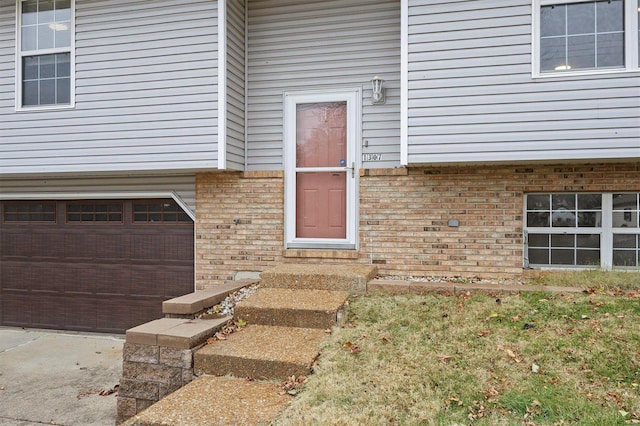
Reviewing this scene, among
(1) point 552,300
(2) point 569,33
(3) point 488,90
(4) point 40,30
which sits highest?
(4) point 40,30

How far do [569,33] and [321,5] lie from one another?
318cm

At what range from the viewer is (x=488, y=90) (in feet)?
17.9

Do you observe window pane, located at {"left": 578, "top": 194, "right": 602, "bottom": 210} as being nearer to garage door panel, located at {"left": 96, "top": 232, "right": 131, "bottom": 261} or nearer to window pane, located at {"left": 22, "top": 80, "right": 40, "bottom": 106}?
garage door panel, located at {"left": 96, "top": 232, "right": 131, "bottom": 261}

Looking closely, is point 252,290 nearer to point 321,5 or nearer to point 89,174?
point 89,174

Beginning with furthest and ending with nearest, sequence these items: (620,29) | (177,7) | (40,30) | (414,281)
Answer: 1. (40,30)
2. (177,7)
3. (414,281)
4. (620,29)

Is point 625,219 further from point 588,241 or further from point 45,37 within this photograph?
point 45,37

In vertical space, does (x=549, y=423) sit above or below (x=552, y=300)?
below

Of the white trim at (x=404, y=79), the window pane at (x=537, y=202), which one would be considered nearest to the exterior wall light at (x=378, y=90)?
the white trim at (x=404, y=79)

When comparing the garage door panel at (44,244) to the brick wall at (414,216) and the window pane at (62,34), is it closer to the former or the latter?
the brick wall at (414,216)

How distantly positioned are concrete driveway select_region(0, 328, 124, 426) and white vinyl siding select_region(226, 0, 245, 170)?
3.10 metres

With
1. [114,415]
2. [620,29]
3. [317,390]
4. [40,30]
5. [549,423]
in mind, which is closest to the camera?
[549,423]

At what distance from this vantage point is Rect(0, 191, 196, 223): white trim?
276 inches

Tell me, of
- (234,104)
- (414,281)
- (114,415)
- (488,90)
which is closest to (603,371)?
(414,281)

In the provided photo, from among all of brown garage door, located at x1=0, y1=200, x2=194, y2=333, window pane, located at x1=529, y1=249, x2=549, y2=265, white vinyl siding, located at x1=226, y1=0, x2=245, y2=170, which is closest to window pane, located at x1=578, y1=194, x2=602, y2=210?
window pane, located at x1=529, y1=249, x2=549, y2=265
